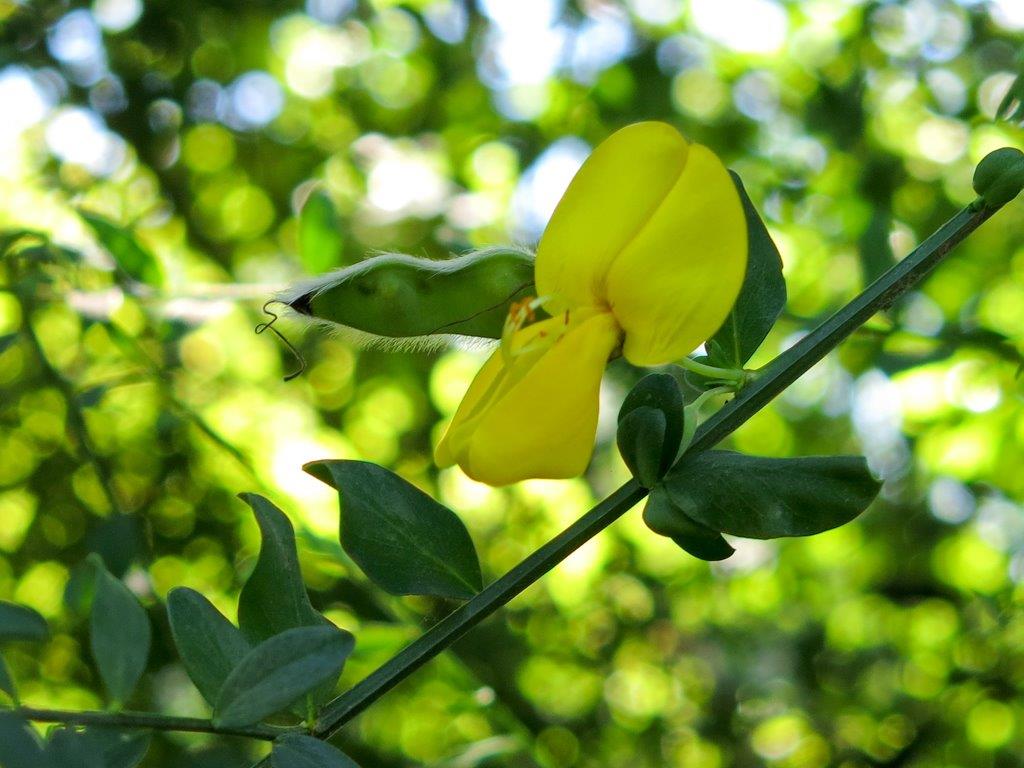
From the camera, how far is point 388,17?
3121mm

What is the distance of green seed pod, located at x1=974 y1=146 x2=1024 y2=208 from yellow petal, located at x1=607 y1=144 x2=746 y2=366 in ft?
0.60

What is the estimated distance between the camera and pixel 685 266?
0.82 meters

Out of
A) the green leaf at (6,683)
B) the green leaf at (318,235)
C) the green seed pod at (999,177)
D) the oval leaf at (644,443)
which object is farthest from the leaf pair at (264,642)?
the green leaf at (318,235)

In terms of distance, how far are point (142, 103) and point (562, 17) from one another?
3.81 ft

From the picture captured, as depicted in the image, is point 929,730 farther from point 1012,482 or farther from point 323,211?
point 323,211

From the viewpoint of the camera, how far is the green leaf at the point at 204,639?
2.66ft

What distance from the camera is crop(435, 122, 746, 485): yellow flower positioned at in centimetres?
80

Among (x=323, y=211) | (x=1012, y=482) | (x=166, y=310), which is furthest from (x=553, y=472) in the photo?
(x=1012, y=482)

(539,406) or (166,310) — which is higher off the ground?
(539,406)

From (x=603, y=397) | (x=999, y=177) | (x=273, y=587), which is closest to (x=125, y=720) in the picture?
(x=273, y=587)

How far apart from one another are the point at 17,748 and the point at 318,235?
110cm

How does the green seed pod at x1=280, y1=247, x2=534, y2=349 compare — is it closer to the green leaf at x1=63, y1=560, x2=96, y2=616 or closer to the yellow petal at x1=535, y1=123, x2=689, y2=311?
the yellow petal at x1=535, y1=123, x2=689, y2=311

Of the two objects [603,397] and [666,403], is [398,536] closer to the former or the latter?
[666,403]

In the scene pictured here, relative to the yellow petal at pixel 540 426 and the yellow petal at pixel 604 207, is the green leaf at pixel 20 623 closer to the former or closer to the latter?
the yellow petal at pixel 540 426
